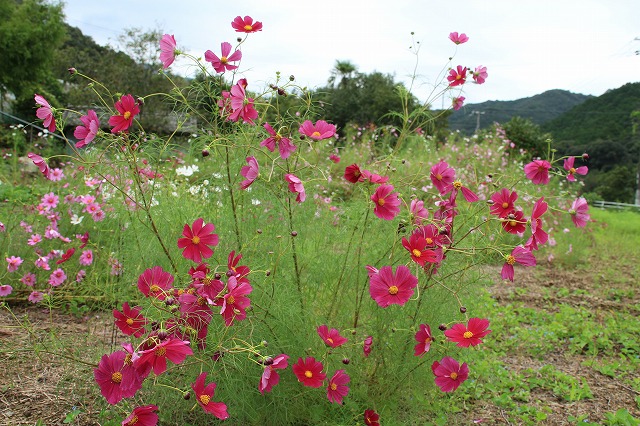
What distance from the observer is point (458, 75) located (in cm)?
196

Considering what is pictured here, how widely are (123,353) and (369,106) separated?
1782 cm

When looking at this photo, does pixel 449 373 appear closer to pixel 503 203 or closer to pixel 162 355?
pixel 503 203

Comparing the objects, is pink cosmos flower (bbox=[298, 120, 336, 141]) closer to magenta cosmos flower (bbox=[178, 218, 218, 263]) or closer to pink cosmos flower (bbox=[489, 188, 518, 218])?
magenta cosmos flower (bbox=[178, 218, 218, 263])

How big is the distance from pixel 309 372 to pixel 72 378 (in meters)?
1.10

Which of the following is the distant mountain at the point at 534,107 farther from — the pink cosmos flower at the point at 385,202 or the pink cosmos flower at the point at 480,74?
the pink cosmos flower at the point at 385,202

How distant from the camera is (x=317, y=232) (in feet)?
6.68

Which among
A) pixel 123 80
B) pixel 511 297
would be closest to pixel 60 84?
pixel 123 80

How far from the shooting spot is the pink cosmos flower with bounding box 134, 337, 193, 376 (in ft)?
3.57

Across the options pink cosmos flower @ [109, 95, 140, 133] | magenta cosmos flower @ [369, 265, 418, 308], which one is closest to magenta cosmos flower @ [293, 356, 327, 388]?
magenta cosmos flower @ [369, 265, 418, 308]

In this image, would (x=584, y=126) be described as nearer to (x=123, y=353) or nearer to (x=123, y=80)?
(x=123, y=80)

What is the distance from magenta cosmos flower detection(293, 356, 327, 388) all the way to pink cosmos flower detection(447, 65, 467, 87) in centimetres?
115

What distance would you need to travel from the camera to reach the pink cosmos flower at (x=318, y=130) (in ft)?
4.96

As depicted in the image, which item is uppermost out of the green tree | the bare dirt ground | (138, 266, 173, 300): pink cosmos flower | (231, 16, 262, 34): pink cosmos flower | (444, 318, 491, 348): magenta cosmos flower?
the green tree

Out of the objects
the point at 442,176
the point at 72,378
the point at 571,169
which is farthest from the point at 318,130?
the point at 72,378
